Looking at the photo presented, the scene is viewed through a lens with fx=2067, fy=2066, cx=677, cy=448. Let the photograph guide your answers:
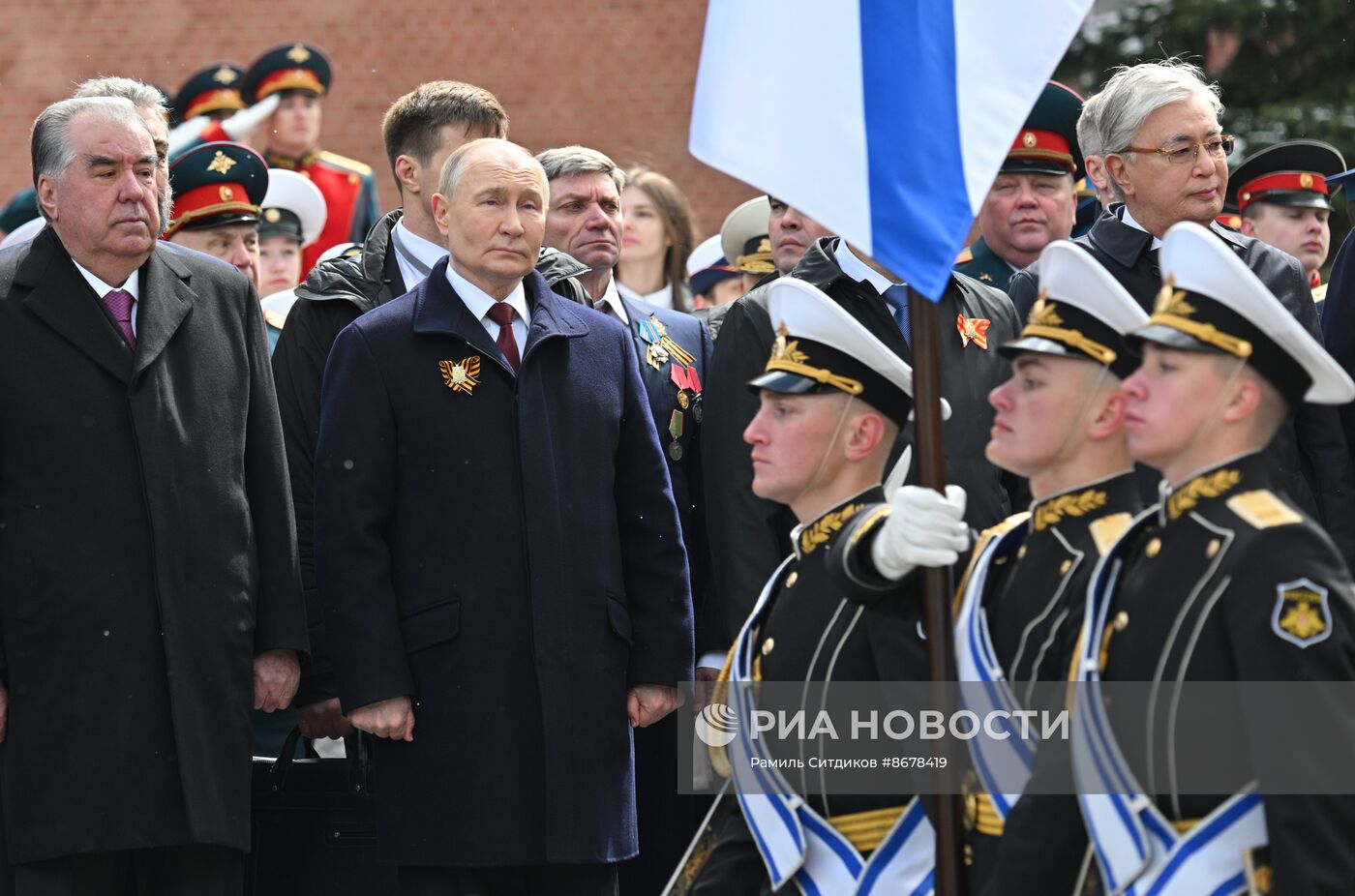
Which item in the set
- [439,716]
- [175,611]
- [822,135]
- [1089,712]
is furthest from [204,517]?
[1089,712]

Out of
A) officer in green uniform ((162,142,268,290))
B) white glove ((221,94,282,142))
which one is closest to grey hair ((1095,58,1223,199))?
officer in green uniform ((162,142,268,290))

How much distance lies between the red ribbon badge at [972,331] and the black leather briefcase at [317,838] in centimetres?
199

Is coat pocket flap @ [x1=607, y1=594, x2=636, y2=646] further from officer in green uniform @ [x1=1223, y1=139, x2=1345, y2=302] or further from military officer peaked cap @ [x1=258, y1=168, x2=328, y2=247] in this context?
military officer peaked cap @ [x1=258, y1=168, x2=328, y2=247]

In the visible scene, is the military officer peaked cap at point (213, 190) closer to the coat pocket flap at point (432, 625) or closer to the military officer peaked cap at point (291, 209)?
the military officer peaked cap at point (291, 209)

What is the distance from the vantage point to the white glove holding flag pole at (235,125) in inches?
476

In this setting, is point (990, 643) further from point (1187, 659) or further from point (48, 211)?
point (48, 211)

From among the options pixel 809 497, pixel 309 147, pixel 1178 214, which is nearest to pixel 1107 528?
pixel 809 497

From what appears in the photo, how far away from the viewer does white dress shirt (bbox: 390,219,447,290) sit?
6.25 meters

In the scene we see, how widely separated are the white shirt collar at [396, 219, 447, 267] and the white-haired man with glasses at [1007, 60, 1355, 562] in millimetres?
1730

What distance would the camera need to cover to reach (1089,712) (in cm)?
371

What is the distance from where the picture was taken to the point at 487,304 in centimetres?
547

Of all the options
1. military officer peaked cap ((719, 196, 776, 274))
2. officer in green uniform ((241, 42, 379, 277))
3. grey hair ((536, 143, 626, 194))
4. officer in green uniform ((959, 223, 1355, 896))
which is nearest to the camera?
officer in green uniform ((959, 223, 1355, 896))

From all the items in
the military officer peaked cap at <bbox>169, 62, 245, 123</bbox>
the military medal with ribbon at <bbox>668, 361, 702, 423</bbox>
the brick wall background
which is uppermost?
the brick wall background

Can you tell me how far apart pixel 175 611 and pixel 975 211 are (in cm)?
234
